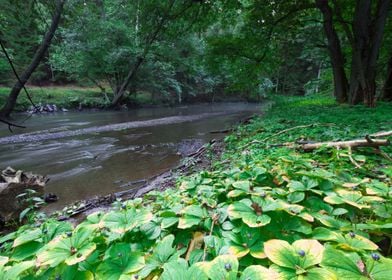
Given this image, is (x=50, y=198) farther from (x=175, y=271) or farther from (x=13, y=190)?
(x=175, y=271)

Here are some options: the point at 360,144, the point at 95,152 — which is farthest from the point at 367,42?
the point at 95,152

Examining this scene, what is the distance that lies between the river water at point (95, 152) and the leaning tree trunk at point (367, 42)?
4.91m

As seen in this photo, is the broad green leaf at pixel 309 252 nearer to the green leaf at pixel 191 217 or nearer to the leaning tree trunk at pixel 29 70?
the green leaf at pixel 191 217

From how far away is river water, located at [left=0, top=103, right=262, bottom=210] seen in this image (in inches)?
200

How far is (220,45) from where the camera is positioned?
9844 millimetres

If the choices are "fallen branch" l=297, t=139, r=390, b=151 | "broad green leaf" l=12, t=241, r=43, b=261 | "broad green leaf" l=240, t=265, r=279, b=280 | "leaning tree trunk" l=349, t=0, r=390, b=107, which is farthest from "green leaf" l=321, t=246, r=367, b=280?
"leaning tree trunk" l=349, t=0, r=390, b=107

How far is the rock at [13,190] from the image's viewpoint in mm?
3440

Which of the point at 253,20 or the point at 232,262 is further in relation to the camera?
the point at 253,20

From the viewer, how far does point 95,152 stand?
7.36 meters

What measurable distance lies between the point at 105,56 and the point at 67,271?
17.4 metres

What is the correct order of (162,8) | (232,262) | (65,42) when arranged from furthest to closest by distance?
1. (65,42)
2. (162,8)
3. (232,262)

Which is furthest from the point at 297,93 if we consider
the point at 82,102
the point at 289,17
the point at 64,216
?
the point at 64,216

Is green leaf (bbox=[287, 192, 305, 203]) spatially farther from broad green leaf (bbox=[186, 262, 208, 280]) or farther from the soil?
the soil

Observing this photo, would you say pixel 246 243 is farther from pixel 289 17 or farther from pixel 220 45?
pixel 289 17
